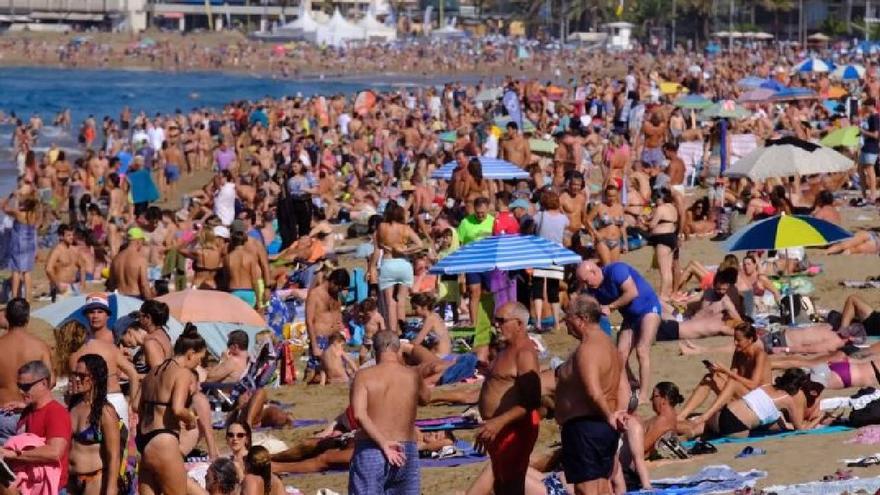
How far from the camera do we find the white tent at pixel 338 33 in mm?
95812

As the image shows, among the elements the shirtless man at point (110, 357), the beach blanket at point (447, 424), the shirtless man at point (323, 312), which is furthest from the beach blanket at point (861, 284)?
the shirtless man at point (110, 357)

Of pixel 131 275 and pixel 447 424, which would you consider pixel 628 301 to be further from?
pixel 131 275

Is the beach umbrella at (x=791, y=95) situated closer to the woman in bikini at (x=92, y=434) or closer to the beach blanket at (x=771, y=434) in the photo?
the beach blanket at (x=771, y=434)

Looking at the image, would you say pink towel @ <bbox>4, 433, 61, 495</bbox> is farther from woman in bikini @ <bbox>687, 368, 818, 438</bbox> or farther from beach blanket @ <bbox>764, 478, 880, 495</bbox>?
woman in bikini @ <bbox>687, 368, 818, 438</bbox>

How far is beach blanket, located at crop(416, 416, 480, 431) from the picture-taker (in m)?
10.2

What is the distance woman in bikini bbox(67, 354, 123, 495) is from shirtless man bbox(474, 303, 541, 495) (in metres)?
1.62

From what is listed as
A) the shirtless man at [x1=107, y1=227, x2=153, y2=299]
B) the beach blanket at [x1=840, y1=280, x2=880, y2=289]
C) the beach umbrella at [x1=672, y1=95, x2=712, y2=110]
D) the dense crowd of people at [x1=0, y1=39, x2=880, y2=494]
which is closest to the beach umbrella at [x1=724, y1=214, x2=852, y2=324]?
the dense crowd of people at [x1=0, y1=39, x2=880, y2=494]

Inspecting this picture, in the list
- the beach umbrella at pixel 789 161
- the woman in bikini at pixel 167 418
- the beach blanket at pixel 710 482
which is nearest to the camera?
the woman in bikini at pixel 167 418

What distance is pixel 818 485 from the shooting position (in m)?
7.95

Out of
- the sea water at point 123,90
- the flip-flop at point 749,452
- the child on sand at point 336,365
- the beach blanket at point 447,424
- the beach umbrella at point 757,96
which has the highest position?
the beach umbrella at point 757,96

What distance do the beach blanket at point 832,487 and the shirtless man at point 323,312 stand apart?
537cm

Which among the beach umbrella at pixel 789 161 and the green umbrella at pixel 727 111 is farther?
the green umbrella at pixel 727 111

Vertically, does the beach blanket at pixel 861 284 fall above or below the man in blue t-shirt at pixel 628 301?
below

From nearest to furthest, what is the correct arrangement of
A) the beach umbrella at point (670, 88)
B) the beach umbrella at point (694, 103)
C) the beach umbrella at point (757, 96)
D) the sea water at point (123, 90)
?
the beach umbrella at point (757, 96) → the beach umbrella at point (694, 103) → the beach umbrella at point (670, 88) → the sea water at point (123, 90)
